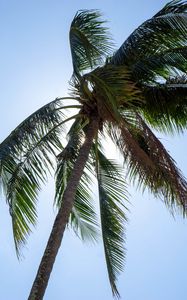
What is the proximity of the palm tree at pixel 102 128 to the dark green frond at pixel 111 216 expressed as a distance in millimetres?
18

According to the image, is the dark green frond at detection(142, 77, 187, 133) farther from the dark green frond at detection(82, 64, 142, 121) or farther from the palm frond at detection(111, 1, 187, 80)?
the dark green frond at detection(82, 64, 142, 121)

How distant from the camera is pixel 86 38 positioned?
8469 millimetres

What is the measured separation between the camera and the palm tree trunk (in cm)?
602

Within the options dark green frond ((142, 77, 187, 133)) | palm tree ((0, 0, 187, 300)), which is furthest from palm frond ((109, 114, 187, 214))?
dark green frond ((142, 77, 187, 133))

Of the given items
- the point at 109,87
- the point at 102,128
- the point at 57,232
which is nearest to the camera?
the point at 109,87

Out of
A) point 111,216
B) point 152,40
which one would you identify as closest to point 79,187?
point 111,216

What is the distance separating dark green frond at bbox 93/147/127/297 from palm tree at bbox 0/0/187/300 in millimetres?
18

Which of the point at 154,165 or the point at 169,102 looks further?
the point at 169,102

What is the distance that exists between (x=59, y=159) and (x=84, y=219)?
170 cm

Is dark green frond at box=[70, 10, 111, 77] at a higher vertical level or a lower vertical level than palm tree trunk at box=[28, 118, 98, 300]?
higher

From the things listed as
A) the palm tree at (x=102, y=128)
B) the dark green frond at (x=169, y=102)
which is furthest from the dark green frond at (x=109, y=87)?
the dark green frond at (x=169, y=102)

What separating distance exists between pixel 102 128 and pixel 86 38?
1.71 metres

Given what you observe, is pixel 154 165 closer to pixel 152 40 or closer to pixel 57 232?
pixel 57 232

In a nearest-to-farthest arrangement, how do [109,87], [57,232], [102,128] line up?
[109,87] → [57,232] → [102,128]
